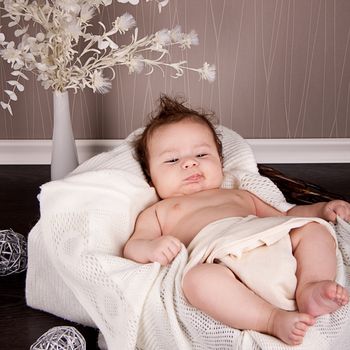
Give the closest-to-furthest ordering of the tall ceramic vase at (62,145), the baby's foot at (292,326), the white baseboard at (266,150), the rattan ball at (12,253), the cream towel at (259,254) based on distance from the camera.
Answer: the baby's foot at (292,326)
the cream towel at (259,254)
the rattan ball at (12,253)
the tall ceramic vase at (62,145)
the white baseboard at (266,150)

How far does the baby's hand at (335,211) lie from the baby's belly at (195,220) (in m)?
0.19

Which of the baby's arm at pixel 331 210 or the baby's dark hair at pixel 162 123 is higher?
the baby's dark hair at pixel 162 123

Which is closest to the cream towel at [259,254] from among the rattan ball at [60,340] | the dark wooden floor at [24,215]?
the rattan ball at [60,340]

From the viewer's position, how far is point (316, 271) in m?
1.32

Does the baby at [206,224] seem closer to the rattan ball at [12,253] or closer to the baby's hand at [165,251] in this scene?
the baby's hand at [165,251]

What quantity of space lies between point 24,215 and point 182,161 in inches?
31.5

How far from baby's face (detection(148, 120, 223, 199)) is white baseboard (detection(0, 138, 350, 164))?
36.8 inches

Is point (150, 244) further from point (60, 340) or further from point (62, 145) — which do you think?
point (62, 145)

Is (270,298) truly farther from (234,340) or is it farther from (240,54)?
(240,54)

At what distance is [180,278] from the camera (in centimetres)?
133

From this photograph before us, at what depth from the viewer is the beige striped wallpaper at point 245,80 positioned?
7.95ft

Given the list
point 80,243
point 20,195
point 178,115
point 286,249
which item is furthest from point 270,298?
point 20,195

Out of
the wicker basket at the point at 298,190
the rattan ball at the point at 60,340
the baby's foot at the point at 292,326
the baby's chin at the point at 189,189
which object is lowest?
the rattan ball at the point at 60,340

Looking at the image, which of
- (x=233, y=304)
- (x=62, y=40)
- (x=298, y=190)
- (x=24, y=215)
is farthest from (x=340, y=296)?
(x=24, y=215)
